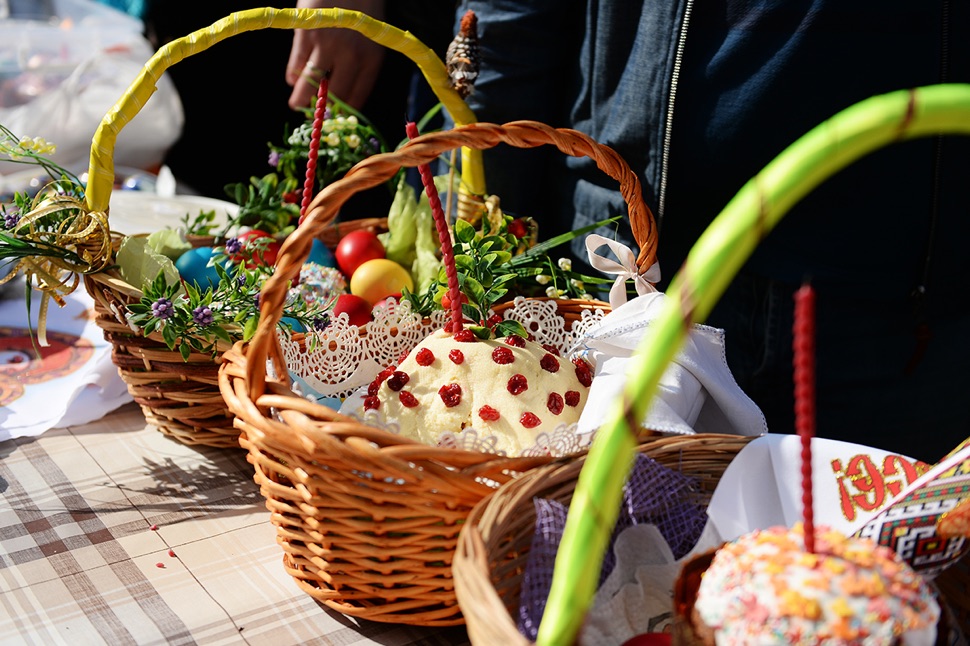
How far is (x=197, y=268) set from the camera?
1114 millimetres

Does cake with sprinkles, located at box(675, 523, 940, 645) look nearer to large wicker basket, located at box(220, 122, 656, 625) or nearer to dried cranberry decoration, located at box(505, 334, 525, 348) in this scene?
large wicker basket, located at box(220, 122, 656, 625)

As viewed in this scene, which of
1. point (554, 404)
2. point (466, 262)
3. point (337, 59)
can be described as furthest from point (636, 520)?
point (337, 59)

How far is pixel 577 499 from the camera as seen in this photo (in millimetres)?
456

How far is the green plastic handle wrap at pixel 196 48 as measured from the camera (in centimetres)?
92

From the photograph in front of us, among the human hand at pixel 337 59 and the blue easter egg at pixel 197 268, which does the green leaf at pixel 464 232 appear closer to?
the blue easter egg at pixel 197 268

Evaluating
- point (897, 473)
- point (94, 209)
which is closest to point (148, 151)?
point (94, 209)

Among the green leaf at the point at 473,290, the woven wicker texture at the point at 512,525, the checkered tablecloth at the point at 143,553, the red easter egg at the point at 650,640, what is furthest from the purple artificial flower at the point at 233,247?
the red easter egg at the point at 650,640

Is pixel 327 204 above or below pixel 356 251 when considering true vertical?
above

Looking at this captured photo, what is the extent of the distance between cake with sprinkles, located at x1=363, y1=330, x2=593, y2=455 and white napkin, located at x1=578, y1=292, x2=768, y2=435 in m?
0.04

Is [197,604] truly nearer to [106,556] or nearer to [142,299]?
[106,556]

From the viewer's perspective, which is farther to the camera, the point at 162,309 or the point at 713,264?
the point at 162,309

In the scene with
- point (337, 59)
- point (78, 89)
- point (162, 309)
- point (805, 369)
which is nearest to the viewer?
point (805, 369)

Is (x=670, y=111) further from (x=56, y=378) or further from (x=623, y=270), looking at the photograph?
(x=56, y=378)

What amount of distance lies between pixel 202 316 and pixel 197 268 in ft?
0.84
